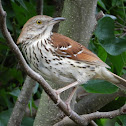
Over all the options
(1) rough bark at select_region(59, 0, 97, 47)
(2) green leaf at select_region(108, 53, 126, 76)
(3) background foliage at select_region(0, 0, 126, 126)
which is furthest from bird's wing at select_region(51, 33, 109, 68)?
(2) green leaf at select_region(108, 53, 126, 76)

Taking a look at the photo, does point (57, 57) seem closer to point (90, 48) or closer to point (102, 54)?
point (102, 54)

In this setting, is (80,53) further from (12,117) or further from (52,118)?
(12,117)

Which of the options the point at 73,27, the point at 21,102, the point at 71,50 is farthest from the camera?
the point at 21,102

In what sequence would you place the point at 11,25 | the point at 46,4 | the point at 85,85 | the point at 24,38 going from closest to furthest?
the point at 24,38 → the point at 85,85 → the point at 11,25 → the point at 46,4

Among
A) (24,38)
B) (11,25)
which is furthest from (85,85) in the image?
(11,25)

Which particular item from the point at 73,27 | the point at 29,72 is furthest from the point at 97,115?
the point at 73,27

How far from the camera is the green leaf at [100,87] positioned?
2797 mm

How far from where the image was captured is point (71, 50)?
2.79 meters

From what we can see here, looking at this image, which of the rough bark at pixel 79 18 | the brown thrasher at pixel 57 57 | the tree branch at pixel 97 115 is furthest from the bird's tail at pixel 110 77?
the tree branch at pixel 97 115

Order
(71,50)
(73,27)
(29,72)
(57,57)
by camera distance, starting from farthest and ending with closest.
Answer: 1. (73,27)
2. (71,50)
3. (57,57)
4. (29,72)

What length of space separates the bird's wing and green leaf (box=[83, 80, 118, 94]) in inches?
8.6

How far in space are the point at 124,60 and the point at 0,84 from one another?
1281 millimetres

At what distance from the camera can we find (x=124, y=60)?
123 inches

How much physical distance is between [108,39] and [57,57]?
0.70 m
